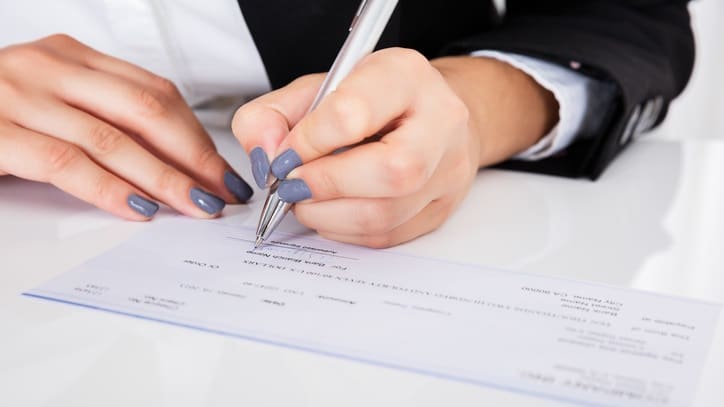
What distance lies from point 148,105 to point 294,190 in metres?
0.20

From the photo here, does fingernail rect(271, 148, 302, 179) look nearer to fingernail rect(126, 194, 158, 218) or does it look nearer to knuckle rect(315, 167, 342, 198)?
knuckle rect(315, 167, 342, 198)

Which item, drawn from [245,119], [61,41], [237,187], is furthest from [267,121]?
[61,41]

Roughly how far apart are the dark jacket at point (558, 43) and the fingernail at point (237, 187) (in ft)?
0.57

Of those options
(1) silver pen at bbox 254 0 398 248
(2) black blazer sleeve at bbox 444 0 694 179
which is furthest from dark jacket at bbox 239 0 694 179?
(1) silver pen at bbox 254 0 398 248

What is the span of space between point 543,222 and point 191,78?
429mm

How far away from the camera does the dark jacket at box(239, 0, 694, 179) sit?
70 centimetres

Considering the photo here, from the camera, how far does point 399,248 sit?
Result: 1.74 feet

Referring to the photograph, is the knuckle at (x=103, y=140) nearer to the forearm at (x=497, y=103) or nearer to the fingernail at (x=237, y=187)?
the fingernail at (x=237, y=187)

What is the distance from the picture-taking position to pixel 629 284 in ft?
1.58

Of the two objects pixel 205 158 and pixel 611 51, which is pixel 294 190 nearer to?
pixel 205 158

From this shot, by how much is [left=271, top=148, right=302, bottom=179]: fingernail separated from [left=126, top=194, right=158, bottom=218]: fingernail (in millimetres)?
140

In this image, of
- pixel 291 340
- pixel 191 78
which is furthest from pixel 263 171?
pixel 191 78

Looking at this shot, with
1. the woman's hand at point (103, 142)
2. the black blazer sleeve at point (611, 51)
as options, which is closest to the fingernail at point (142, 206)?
the woman's hand at point (103, 142)

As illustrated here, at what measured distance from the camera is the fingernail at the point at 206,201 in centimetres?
57
